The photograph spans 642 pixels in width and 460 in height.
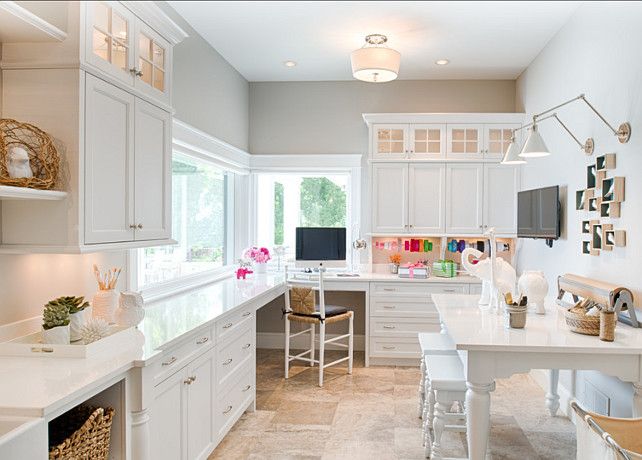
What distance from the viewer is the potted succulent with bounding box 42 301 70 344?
169 cm

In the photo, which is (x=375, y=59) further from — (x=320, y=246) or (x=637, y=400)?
(x=637, y=400)

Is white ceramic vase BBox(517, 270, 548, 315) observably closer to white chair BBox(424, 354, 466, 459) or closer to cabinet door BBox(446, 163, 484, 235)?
white chair BBox(424, 354, 466, 459)

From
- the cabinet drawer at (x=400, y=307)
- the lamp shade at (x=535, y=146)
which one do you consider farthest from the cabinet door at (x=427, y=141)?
the lamp shade at (x=535, y=146)

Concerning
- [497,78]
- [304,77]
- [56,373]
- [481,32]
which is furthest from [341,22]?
[56,373]

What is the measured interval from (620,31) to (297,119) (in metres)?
2.79

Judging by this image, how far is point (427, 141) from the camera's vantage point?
4.44 meters

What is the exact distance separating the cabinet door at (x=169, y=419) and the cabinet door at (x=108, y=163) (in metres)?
0.60

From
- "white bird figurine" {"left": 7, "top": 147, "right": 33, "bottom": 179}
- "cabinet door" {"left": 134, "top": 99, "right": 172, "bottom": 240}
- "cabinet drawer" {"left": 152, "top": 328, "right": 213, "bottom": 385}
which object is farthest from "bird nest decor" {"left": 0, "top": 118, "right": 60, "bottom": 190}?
"cabinet drawer" {"left": 152, "top": 328, "right": 213, "bottom": 385}

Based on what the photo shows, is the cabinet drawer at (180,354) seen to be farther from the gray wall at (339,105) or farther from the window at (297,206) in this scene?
the gray wall at (339,105)

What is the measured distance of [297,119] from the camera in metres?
4.77

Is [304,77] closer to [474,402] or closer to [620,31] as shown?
[620,31]

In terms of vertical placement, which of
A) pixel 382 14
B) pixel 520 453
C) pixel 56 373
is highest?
pixel 382 14

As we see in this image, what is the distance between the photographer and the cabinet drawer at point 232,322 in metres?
2.52

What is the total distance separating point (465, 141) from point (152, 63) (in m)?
2.95
